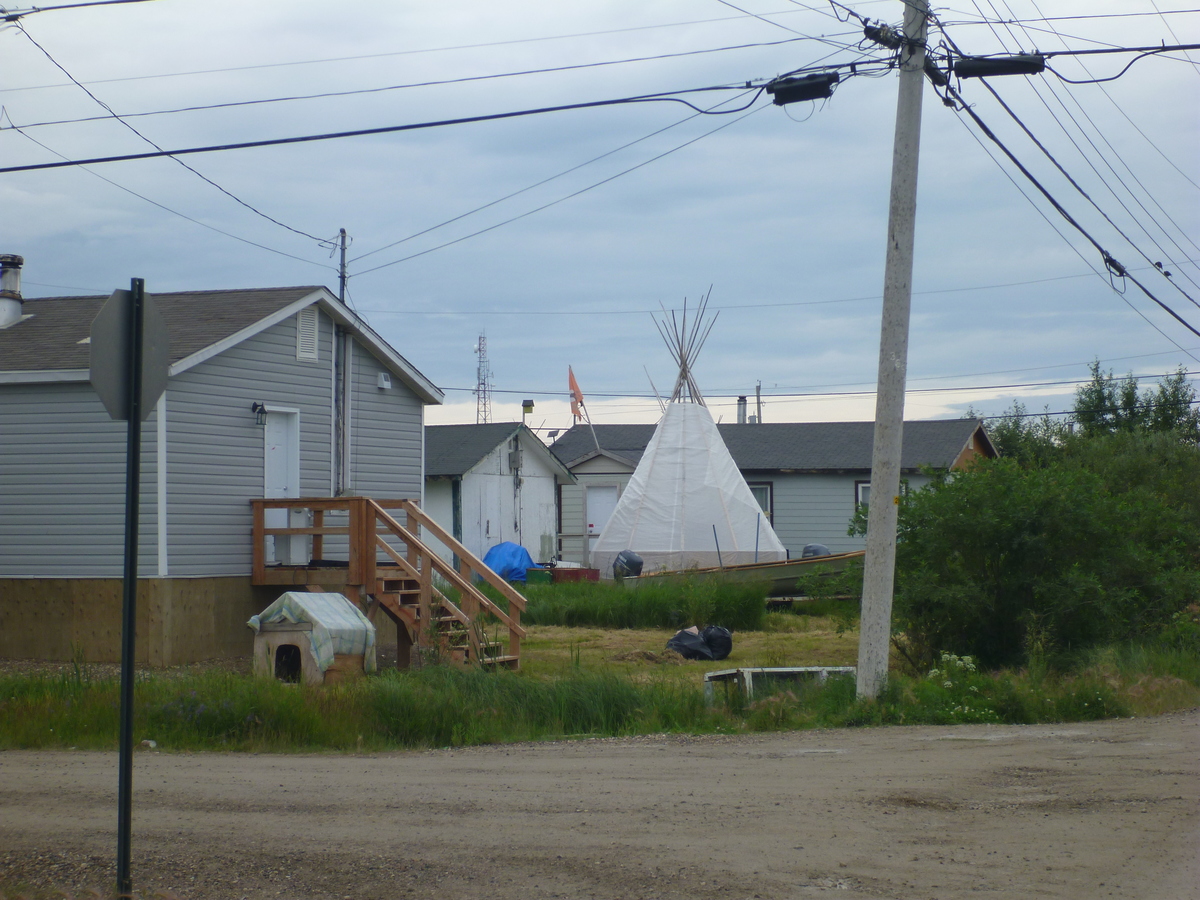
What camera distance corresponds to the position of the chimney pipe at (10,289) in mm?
17703

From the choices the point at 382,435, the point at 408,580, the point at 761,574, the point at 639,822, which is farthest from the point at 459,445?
the point at 639,822

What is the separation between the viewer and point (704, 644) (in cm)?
1593

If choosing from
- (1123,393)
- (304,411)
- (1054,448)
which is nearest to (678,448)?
(304,411)

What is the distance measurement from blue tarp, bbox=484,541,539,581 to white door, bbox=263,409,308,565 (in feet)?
39.4

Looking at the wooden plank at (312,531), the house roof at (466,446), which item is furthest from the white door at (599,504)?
the wooden plank at (312,531)

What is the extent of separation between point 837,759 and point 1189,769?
2.23 meters

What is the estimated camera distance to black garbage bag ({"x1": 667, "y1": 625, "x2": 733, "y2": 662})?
15.9 metres

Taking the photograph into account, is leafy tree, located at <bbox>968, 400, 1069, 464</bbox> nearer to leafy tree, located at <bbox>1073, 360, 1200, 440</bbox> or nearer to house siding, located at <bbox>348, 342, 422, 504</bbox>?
leafy tree, located at <bbox>1073, 360, 1200, 440</bbox>

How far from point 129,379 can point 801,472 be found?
3029 centimetres

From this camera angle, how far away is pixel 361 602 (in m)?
15.5

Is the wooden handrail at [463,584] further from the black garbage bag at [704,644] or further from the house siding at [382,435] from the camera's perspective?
the house siding at [382,435]

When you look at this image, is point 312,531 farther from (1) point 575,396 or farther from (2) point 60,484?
(1) point 575,396

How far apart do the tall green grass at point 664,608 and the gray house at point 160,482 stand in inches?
207

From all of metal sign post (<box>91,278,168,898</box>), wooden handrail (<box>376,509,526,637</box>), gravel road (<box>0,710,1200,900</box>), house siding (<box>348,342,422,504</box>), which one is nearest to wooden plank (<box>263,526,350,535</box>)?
wooden handrail (<box>376,509,526,637</box>)
